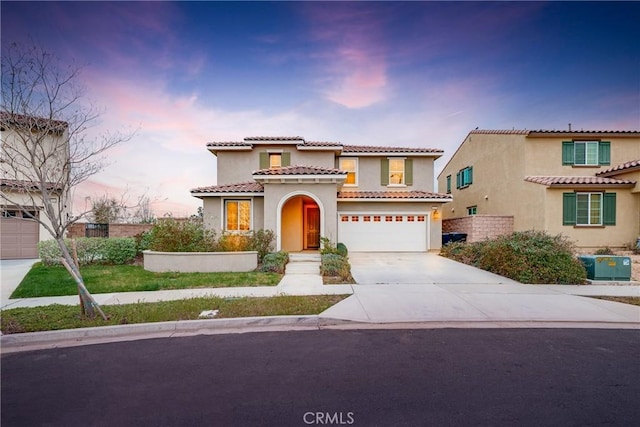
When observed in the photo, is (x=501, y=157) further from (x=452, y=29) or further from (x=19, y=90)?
(x=19, y=90)

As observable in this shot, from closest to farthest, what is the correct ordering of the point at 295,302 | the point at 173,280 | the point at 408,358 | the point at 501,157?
the point at 408,358
the point at 295,302
the point at 173,280
the point at 501,157

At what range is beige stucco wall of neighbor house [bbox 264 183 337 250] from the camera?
47.1 ft

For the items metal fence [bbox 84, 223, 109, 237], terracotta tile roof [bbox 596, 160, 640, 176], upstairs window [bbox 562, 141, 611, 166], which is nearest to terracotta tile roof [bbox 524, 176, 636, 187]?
terracotta tile roof [bbox 596, 160, 640, 176]

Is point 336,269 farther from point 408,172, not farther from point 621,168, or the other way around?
point 621,168

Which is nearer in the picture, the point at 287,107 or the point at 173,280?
the point at 173,280

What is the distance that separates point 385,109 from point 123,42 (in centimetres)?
1382

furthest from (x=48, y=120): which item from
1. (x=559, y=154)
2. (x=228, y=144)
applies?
(x=559, y=154)

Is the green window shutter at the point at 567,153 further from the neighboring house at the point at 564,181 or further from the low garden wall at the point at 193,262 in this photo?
the low garden wall at the point at 193,262

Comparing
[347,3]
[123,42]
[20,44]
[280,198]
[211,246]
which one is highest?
[347,3]

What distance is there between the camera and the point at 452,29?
39.4ft

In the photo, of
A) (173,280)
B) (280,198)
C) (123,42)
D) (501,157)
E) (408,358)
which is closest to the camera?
(408,358)

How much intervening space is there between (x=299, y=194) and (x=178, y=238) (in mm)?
5832

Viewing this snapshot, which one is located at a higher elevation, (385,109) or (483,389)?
(385,109)

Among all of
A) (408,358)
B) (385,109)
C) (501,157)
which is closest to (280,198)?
(385,109)
